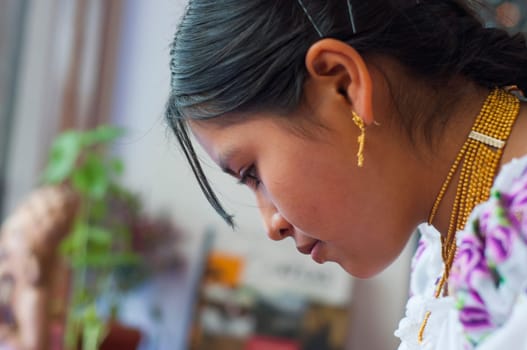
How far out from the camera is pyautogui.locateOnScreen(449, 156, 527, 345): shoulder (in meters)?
0.65

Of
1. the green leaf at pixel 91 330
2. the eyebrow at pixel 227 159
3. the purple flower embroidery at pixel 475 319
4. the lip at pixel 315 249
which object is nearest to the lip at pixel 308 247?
the lip at pixel 315 249

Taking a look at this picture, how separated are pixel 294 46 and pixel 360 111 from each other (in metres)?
0.08

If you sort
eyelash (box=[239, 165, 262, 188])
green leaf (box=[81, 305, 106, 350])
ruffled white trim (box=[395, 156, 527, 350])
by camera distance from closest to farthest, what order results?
ruffled white trim (box=[395, 156, 527, 350])
eyelash (box=[239, 165, 262, 188])
green leaf (box=[81, 305, 106, 350])

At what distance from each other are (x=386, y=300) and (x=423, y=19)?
1.99 m

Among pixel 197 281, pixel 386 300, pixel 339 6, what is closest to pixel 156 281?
pixel 197 281

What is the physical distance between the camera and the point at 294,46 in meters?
0.75

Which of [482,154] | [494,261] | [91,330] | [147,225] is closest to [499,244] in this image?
[494,261]

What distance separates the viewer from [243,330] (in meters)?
Answer: 2.56

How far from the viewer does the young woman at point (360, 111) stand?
2.48 feet

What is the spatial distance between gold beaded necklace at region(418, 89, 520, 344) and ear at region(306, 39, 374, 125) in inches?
4.0

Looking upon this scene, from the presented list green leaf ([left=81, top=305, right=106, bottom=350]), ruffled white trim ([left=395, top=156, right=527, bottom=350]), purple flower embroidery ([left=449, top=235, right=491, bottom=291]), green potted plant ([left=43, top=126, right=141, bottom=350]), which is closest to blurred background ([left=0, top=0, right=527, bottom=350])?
green potted plant ([left=43, top=126, right=141, bottom=350])

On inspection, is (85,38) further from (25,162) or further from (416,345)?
(416,345)

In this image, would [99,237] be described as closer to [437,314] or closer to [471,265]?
[437,314]

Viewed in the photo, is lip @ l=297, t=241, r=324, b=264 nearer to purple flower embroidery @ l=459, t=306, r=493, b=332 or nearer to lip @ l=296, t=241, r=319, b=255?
lip @ l=296, t=241, r=319, b=255
